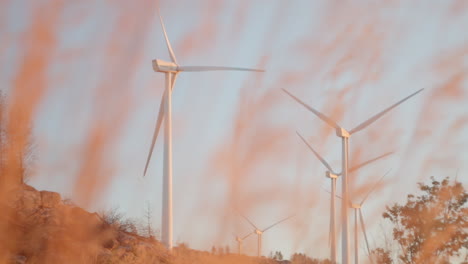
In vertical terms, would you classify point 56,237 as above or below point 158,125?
below

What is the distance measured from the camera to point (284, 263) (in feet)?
246

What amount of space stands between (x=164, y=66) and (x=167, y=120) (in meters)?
5.68

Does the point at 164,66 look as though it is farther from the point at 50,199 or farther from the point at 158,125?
the point at 50,199

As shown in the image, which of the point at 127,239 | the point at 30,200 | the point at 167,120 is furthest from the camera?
the point at 167,120

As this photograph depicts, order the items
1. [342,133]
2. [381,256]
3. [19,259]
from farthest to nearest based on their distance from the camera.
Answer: [342,133] < [381,256] < [19,259]

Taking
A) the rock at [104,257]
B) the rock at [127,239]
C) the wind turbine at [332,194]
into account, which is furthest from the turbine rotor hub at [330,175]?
the rock at [104,257]

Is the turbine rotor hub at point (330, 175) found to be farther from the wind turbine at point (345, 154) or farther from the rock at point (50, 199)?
the rock at point (50, 199)

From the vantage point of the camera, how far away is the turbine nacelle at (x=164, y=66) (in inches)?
2288

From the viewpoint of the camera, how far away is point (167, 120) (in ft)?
181

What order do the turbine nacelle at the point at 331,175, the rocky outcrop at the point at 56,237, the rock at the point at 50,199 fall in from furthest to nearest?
the turbine nacelle at the point at 331,175, the rock at the point at 50,199, the rocky outcrop at the point at 56,237

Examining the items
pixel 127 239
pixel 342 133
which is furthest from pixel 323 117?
pixel 127 239

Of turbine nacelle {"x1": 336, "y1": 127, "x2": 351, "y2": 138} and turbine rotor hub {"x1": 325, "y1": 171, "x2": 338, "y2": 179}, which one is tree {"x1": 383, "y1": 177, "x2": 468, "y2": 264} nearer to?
turbine nacelle {"x1": 336, "y1": 127, "x2": 351, "y2": 138}

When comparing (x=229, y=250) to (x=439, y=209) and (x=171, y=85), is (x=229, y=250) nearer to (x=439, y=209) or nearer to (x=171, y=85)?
(x=171, y=85)

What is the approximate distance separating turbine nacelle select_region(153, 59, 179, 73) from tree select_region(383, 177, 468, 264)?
25.9m
